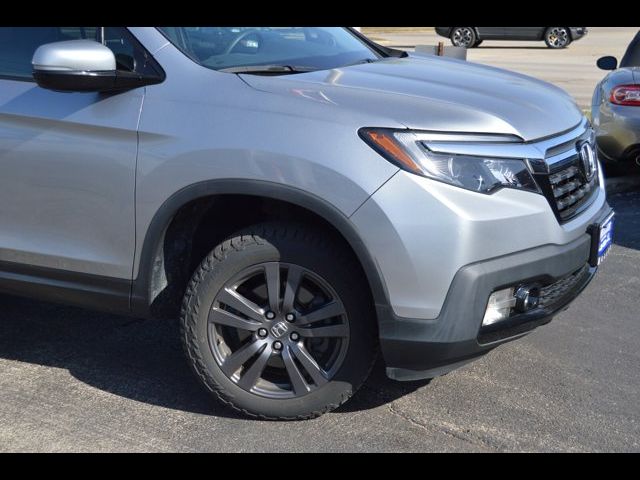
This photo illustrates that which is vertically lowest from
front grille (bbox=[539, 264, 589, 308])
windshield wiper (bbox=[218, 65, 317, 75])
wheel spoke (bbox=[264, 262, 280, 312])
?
wheel spoke (bbox=[264, 262, 280, 312])

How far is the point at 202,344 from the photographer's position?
11.1 feet

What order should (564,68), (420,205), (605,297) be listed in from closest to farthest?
(420,205) < (605,297) < (564,68)

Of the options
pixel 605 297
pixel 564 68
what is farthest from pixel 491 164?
pixel 564 68

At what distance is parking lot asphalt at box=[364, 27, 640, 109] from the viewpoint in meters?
14.6

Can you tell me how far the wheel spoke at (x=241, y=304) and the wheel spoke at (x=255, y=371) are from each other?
0.48ft

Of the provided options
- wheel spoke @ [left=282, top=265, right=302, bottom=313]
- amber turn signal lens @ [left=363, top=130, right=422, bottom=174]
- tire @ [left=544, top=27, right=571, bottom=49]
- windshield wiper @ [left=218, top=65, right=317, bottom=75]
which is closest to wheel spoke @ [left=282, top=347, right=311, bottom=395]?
wheel spoke @ [left=282, top=265, right=302, bottom=313]

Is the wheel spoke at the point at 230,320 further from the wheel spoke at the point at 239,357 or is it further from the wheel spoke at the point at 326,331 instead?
the wheel spoke at the point at 326,331

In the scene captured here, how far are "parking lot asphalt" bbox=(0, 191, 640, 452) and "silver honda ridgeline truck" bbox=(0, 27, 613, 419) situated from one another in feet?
0.66

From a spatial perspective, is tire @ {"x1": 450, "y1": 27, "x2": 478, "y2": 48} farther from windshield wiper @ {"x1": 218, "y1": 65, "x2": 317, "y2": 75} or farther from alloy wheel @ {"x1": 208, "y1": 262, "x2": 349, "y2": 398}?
alloy wheel @ {"x1": 208, "y1": 262, "x2": 349, "y2": 398}

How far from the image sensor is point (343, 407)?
141 inches

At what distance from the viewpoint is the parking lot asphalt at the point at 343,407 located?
10.8ft
